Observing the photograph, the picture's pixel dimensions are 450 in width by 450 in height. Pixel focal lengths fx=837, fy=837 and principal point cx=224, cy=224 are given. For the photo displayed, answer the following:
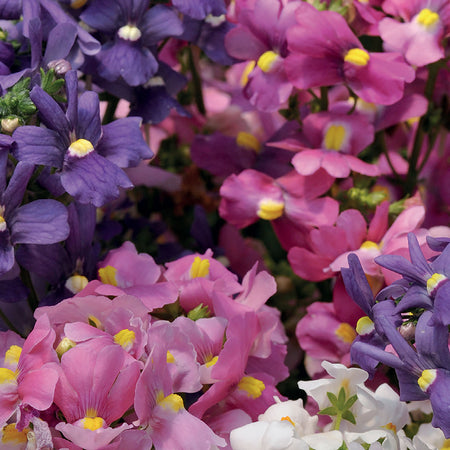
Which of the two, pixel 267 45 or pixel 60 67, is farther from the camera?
pixel 267 45

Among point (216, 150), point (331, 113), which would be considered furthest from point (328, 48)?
point (216, 150)

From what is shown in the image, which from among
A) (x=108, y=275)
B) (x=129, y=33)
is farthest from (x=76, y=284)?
(x=129, y=33)

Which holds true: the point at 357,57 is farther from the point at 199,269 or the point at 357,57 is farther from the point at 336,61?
the point at 199,269

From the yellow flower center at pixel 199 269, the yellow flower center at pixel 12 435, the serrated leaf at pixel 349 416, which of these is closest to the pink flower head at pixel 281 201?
the yellow flower center at pixel 199 269

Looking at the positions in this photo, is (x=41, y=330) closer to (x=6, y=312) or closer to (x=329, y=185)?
(x=6, y=312)

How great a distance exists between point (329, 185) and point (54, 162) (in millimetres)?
270

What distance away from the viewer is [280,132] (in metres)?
0.85

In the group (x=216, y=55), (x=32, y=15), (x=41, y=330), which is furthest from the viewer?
(x=216, y=55)

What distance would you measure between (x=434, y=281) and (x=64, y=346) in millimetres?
264

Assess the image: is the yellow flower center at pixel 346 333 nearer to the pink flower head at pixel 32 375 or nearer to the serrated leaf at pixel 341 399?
the serrated leaf at pixel 341 399

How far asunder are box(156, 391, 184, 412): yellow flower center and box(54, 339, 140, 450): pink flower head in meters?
0.02

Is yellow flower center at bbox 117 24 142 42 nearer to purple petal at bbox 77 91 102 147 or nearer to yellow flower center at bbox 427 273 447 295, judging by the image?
purple petal at bbox 77 91 102 147

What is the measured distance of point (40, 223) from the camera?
2.05 ft

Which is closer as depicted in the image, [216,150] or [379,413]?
[379,413]
